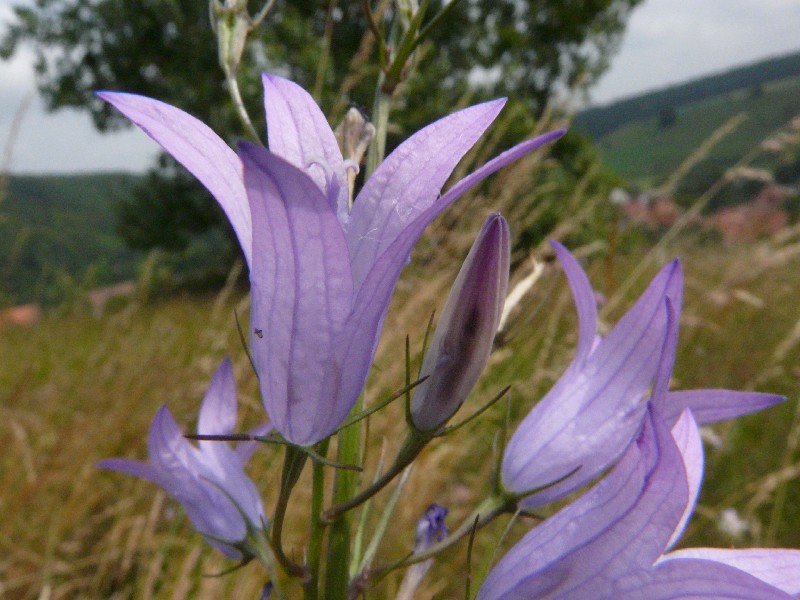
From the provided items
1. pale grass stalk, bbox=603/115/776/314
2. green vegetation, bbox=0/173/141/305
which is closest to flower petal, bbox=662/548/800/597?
pale grass stalk, bbox=603/115/776/314

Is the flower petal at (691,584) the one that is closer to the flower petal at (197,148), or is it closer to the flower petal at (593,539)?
the flower petal at (593,539)

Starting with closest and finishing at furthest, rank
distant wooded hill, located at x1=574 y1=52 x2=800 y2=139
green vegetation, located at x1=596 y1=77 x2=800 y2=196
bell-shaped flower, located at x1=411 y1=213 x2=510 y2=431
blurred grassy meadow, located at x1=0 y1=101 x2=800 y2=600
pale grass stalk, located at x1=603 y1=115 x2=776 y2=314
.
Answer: bell-shaped flower, located at x1=411 y1=213 x2=510 y2=431
blurred grassy meadow, located at x1=0 y1=101 x2=800 y2=600
pale grass stalk, located at x1=603 y1=115 x2=776 y2=314
green vegetation, located at x1=596 y1=77 x2=800 y2=196
distant wooded hill, located at x1=574 y1=52 x2=800 y2=139

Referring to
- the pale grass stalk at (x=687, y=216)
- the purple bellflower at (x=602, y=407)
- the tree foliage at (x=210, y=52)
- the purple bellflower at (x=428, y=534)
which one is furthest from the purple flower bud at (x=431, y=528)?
the tree foliage at (x=210, y=52)

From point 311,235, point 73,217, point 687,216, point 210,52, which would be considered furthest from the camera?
point 73,217

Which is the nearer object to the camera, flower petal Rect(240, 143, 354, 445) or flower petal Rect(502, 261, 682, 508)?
flower petal Rect(240, 143, 354, 445)

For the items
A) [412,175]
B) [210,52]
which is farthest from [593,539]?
[210,52]

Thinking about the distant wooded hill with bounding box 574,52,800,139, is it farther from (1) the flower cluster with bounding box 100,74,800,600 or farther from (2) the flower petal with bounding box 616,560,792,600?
(2) the flower petal with bounding box 616,560,792,600

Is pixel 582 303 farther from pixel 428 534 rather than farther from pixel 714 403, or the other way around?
pixel 428 534
